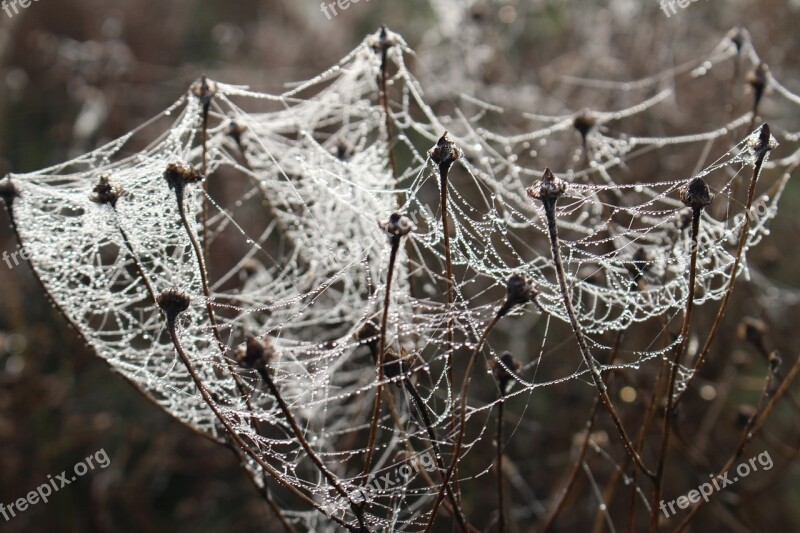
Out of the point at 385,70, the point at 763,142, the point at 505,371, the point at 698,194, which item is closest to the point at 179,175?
the point at 385,70

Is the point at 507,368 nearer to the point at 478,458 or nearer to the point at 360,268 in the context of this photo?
the point at 360,268

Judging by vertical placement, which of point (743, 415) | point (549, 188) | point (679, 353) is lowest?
point (743, 415)

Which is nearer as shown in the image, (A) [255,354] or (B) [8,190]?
(A) [255,354]

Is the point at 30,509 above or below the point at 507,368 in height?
above

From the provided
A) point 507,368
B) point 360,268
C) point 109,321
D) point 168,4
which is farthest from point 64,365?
point 168,4

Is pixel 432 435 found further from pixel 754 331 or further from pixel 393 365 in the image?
pixel 754 331

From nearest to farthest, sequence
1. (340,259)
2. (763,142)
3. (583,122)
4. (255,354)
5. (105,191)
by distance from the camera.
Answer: (255,354), (763,142), (105,191), (583,122), (340,259)
